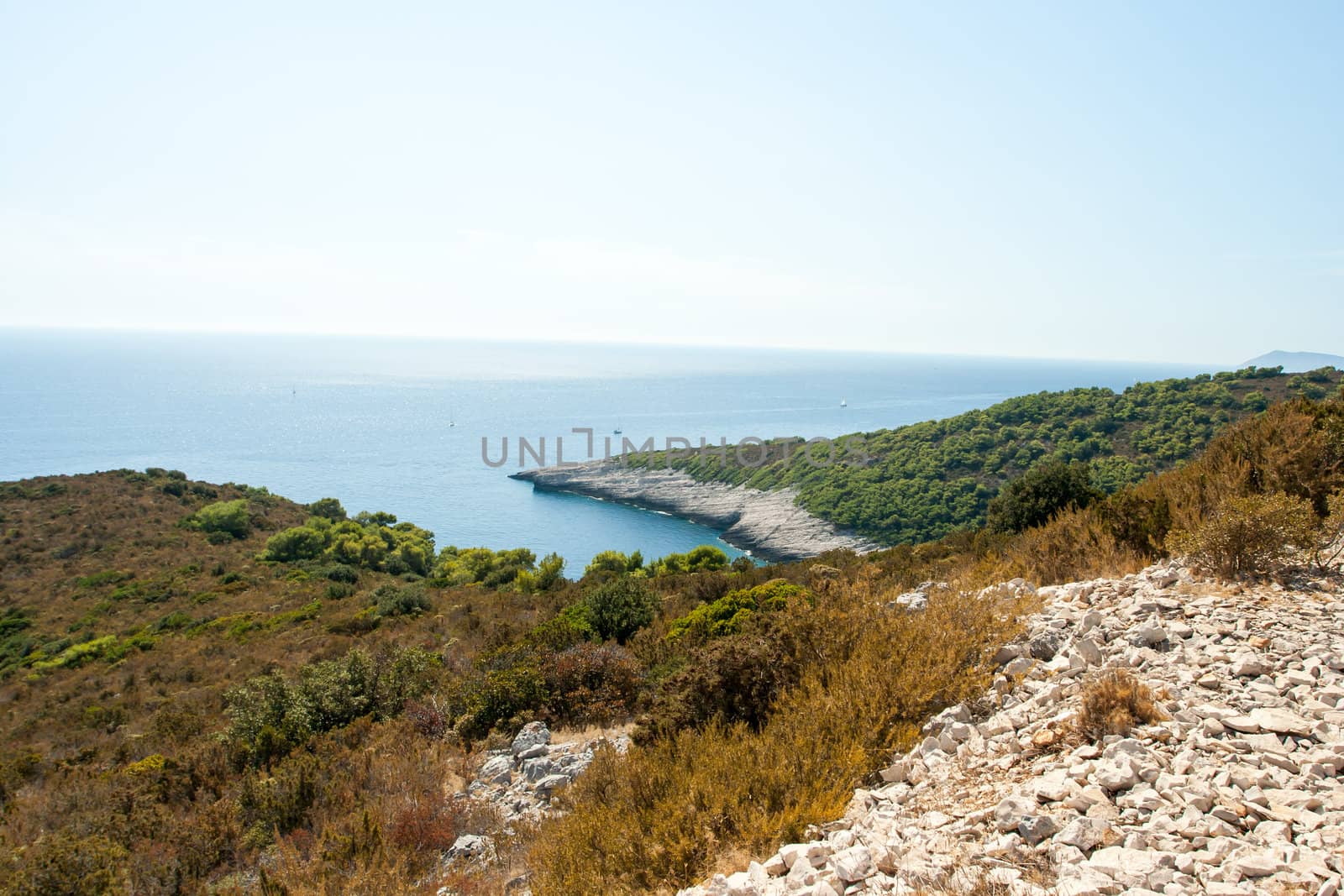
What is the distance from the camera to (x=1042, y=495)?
16.1 meters

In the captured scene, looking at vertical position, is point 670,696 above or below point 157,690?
above

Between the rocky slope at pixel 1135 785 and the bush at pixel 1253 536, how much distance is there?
696mm

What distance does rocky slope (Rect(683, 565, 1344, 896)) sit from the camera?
9.10 ft

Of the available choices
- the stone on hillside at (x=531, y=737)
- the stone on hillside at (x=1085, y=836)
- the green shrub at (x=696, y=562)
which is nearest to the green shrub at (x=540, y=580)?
the green shrub at (x=696, y=562)

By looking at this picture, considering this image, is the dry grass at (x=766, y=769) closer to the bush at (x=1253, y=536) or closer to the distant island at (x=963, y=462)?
the bush at (x=1253, y=536)

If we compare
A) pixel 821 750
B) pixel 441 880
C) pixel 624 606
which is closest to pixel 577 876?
pixel 441 880

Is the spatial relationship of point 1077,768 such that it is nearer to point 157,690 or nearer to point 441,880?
point 441,880

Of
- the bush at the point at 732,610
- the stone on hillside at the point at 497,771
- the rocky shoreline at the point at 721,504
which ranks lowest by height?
the rocky shoreline at the point at 721,504

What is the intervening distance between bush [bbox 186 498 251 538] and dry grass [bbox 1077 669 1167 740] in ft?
135

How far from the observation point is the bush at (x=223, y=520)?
36000 mm

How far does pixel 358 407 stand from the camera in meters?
145

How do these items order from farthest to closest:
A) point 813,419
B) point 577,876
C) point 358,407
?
point 358,407 → point 813,419 → point 577,876

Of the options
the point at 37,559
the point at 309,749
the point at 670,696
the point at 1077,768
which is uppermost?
the point at 1077,768

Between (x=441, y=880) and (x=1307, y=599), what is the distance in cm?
717
